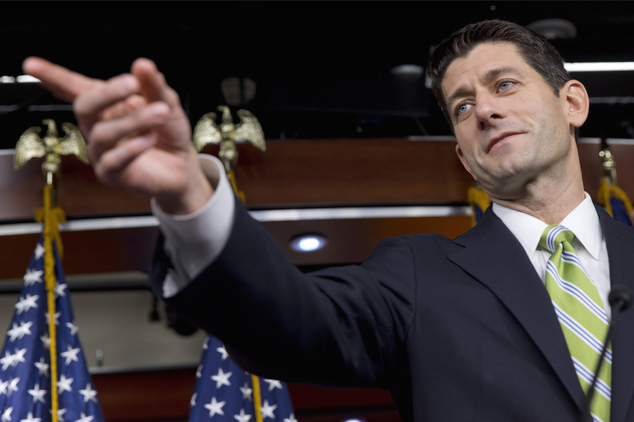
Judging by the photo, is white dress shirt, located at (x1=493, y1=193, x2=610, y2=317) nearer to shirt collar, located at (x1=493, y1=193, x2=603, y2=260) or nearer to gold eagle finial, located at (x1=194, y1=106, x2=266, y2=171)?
shirt collar, located at (x1=493, y1=193, x2=603, y2=260)

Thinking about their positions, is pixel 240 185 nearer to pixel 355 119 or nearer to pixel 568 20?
pixel 355 119

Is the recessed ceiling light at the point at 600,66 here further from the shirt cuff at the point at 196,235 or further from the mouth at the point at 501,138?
the shirt cuff at the point at 196,235

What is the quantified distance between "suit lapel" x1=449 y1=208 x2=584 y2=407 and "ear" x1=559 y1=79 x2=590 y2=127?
15.3 inches

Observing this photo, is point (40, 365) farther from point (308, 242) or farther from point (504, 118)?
point (504, 118)

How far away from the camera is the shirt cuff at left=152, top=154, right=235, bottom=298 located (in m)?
0.67

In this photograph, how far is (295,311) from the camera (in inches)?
28.7

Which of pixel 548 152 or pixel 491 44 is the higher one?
pixel 491 44

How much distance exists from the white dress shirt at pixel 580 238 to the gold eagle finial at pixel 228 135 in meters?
1.63

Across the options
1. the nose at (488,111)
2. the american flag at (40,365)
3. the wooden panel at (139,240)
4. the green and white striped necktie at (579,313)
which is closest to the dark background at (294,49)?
the wooden panel at (139,240)

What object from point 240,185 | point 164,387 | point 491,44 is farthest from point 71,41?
point 491,44

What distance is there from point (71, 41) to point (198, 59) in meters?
0.62

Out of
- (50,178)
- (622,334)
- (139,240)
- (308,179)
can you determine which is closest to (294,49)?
(308,179)

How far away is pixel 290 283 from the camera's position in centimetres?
72

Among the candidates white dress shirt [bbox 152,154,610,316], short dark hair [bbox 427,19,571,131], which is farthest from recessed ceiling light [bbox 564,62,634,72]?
white dress shirt [bbox 152,154,610,316]
